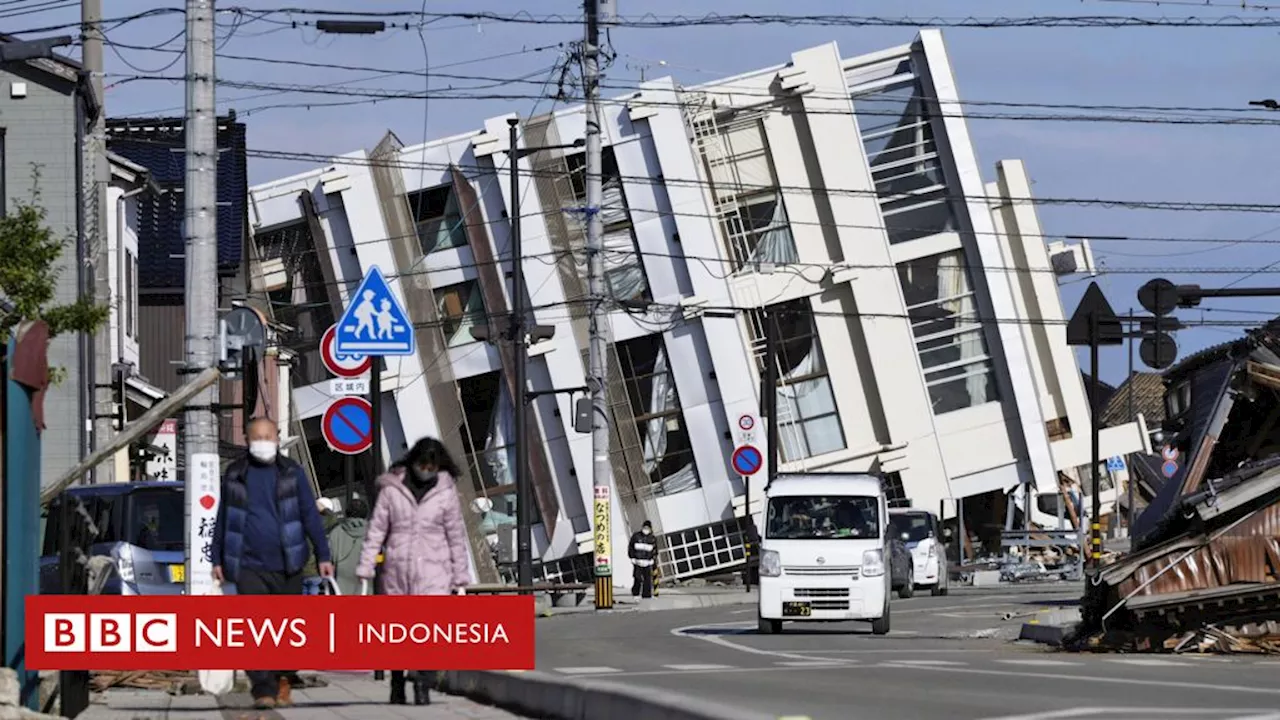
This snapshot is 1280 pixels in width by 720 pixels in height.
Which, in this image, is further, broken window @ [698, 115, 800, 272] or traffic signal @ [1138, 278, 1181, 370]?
broken window @ [698, 115, 800, 272]

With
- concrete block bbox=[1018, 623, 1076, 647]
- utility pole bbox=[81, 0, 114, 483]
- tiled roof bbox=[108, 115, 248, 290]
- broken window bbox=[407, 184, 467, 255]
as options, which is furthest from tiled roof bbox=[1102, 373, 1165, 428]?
concrete block bbox=[1018, 623, 1076, 647]

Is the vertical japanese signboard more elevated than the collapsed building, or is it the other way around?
the vertical japanese signboard

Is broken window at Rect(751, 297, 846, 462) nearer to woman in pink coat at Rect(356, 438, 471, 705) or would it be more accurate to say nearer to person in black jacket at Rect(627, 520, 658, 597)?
person in black jacket at Rect(627, 520, 658, 597)

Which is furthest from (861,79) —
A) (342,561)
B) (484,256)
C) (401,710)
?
(401,710)

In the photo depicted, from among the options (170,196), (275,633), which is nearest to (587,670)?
(275,633)

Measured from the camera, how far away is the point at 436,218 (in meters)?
59.3

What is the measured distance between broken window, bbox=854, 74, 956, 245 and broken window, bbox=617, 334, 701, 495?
701 cm

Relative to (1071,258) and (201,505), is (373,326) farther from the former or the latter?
(1071,258)

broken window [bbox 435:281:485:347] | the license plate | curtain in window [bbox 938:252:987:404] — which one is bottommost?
the license plate

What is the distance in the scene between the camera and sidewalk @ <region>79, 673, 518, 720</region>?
14719 millimetres

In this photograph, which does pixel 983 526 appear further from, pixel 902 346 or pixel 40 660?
pixel 40 660

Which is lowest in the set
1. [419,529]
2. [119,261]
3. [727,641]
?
[727,641]

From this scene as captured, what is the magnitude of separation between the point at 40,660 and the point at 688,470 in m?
45.3

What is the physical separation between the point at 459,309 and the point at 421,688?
44.8 metres
